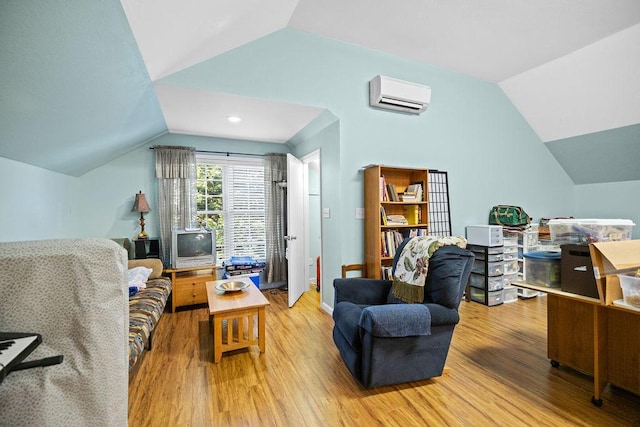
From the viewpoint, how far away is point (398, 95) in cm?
336

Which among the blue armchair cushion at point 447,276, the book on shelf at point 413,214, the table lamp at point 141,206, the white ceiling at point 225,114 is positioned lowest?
the blue armchair cushion at point 447,276

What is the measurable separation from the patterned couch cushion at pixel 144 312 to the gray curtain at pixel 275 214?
1.49 metres

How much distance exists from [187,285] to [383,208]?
2.58 m

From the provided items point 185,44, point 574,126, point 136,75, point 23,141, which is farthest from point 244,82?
point 574,126

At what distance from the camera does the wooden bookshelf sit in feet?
10.4

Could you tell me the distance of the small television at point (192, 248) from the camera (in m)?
3.58

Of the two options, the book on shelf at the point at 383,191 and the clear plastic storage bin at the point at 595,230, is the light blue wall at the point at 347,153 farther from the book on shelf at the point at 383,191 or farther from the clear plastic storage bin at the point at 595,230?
the clear plastic storage bin at the point at 595,230

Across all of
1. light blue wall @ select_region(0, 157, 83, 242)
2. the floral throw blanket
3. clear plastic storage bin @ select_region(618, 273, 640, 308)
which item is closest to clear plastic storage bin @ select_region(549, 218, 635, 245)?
clear plastic storage bin @ select_region(618, 273, 640, 308)

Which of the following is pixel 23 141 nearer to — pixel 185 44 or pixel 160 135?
pixel 185 44

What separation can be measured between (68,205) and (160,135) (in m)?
1.34

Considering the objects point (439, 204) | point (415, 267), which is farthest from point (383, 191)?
point (415, 267)

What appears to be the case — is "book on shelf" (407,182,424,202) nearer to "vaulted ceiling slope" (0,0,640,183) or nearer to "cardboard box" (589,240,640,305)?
"vaulted ceiling slope" (0,0,640,183)

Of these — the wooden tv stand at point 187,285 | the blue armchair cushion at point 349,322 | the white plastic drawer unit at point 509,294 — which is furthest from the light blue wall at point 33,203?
the white plastic drawer unit at point 509,294

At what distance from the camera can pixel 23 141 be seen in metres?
1.89
